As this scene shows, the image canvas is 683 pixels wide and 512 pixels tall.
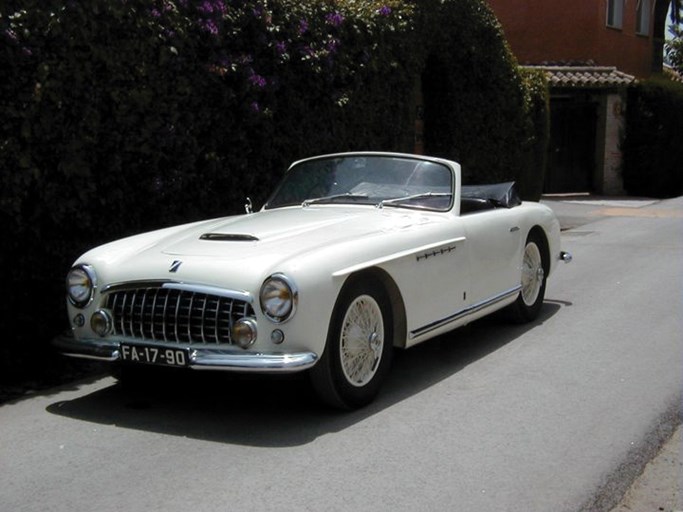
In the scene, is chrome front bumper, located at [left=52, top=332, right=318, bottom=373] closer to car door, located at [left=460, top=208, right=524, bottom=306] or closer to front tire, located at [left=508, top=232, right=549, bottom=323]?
car door, located at [left=460, top=208, right=524, bottom=306]

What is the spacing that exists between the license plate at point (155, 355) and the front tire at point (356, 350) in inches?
28.9

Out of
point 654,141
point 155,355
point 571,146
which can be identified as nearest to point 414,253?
point 155,355

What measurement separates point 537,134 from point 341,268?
12.5m

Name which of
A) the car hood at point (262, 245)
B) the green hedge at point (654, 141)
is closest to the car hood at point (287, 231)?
the car hood at point (262, 245)

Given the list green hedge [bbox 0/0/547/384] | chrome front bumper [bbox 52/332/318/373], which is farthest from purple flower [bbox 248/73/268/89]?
chrome front bumper [bbox 52/332/318/373]

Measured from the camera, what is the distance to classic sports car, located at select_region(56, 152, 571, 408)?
16.2 ft

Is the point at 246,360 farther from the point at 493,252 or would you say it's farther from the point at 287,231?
the point at 493,252

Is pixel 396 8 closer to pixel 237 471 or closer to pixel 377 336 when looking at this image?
pixel 377 336

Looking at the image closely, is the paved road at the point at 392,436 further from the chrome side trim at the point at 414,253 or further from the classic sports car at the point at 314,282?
the chrome side trim at the point at 414,253

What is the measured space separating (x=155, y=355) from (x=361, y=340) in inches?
47.2

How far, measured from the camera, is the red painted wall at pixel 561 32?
1001 inches

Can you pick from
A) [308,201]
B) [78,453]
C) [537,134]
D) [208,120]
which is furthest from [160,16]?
[537,134]

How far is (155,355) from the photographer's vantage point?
5078 mm

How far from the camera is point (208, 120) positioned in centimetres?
814
